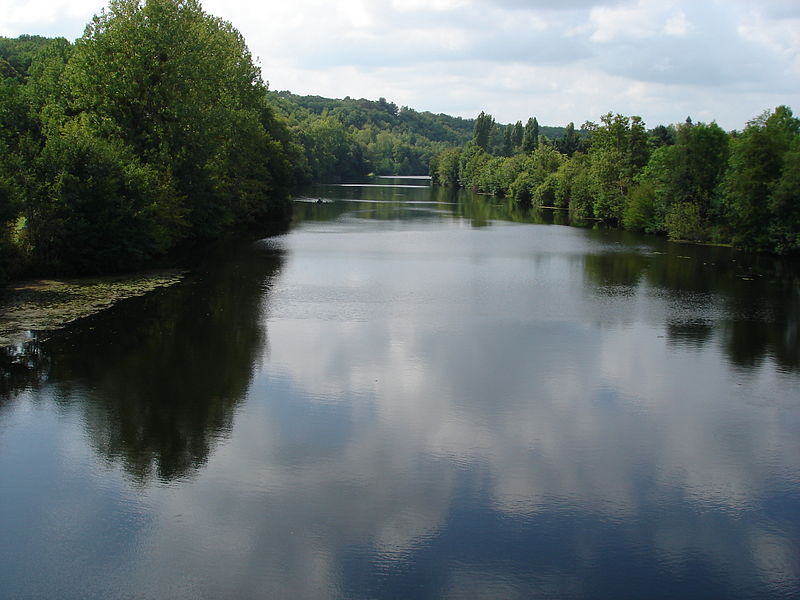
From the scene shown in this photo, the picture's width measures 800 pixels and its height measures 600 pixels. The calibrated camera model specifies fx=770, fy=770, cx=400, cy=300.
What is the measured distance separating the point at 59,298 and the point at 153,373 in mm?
7847

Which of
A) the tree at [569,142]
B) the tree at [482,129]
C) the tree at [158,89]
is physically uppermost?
the tree at [482,129]

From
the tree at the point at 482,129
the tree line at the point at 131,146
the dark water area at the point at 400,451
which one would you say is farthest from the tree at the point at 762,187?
the tree at the point at 482,129

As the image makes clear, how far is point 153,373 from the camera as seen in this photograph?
14.7m

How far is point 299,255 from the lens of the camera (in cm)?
3344

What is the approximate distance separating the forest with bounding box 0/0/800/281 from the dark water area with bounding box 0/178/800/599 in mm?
5191

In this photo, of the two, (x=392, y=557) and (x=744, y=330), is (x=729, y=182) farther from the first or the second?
(x=392, y=557)

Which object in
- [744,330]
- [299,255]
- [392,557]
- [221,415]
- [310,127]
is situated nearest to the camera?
[392,557]

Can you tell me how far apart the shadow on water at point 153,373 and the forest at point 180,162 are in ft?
16.9

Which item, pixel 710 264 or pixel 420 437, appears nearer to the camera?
pixel 420 437

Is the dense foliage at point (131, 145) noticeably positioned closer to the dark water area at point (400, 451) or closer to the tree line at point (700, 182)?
the dark water area at point (400, 451)

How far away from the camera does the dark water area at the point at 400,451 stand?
805 cm

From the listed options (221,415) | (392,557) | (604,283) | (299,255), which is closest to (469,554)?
(392,557)

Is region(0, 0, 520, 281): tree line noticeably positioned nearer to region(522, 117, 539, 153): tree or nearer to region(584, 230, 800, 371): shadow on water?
region(584, 230, 800, 371): shadow on water

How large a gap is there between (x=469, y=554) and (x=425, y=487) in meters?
1.67
